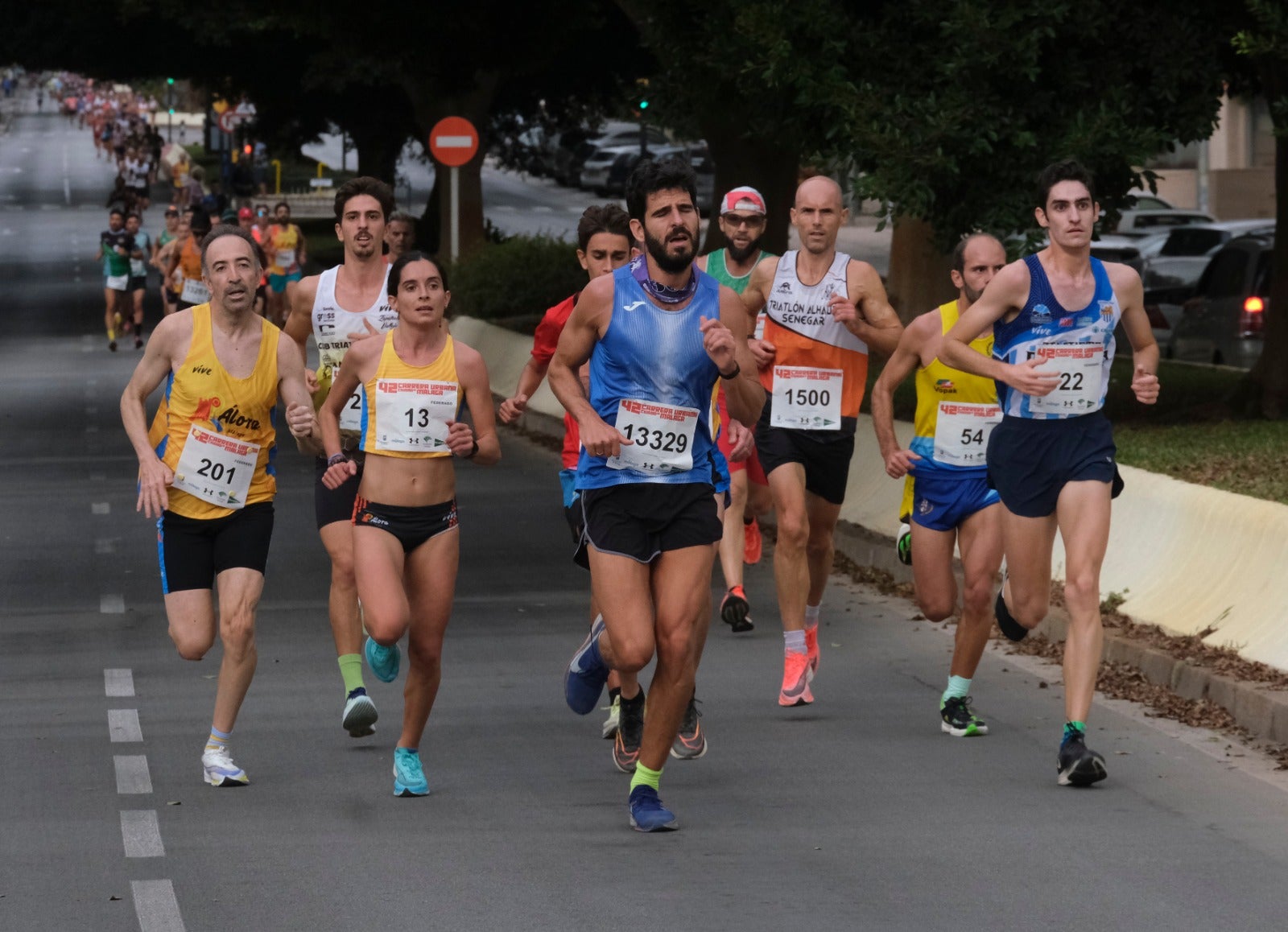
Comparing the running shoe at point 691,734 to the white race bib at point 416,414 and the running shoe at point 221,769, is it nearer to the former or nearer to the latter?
the white race bib at point 416,414

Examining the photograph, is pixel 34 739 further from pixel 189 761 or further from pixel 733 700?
pixel 733 700

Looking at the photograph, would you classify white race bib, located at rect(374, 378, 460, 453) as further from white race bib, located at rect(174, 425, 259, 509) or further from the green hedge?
the green hedge

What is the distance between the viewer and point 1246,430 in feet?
53.6

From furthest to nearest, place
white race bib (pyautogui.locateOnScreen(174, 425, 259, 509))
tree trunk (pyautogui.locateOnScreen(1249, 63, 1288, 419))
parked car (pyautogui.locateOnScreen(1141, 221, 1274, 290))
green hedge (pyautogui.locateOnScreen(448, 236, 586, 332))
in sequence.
→ green hedge (pyautogui.locateOnScreen(448, 236, 586, 332))
parked car (pyautogui.locateOnScreen(1141, 221, 1274, 290))
tree trunk (pyautogui.locateOnScreen(1249, 63, 1288, 419))
white race bib (pyautogui.locateOnScreen(174, 425, 259, 509))

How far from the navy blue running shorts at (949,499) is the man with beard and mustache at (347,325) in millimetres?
2257

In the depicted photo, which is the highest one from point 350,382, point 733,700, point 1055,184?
point 1055,184

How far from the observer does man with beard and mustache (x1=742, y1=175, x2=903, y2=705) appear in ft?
Answer: 33.1

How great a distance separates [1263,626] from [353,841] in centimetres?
432

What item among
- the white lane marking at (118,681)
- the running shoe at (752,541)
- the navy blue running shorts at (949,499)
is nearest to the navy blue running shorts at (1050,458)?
the navy blue running shorts at (949,499)

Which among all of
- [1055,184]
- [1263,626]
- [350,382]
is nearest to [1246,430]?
[1263,626]

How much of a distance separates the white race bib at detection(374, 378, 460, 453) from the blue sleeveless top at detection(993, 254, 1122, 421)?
6.64 ft

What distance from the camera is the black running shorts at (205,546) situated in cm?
842

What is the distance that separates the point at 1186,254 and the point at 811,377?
2332 centimetres

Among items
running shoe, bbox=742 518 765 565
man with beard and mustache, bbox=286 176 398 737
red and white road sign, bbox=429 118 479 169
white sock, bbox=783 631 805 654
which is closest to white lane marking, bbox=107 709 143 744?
man with beard and mustache, bbox=286 176 398 737
